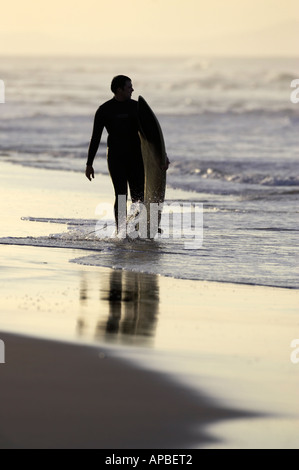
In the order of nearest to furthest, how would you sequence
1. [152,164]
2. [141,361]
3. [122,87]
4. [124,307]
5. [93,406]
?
[93,406], [141,361], [124,307], [122,87], [152,164]

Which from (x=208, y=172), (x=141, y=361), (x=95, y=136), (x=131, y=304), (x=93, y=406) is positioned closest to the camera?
(x=93, y=406)

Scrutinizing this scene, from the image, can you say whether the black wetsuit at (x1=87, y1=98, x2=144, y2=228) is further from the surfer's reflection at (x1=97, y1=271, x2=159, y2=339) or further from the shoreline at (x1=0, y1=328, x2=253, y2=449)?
the shoreline at (x1=0, y1=328, x2=253, y2=449)

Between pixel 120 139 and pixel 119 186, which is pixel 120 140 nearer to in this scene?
pixel 120 139

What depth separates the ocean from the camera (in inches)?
329

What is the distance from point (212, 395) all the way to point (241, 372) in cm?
40

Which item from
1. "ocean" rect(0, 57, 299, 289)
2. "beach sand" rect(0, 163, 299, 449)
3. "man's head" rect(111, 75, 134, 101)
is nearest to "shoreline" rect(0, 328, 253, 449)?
"beach sand" rect(0, 163, 299, 449)

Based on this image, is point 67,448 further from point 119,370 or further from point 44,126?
point 44,126

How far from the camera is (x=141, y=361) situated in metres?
5.36

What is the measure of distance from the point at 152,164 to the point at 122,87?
0.93 m

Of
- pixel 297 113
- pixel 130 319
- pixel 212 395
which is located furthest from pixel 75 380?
pixel 297 113

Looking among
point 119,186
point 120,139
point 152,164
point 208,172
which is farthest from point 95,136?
point 208,172

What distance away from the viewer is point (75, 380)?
5.03 m

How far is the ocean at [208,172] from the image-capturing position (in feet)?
27.5

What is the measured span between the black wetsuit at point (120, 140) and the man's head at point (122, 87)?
66 millimetres
